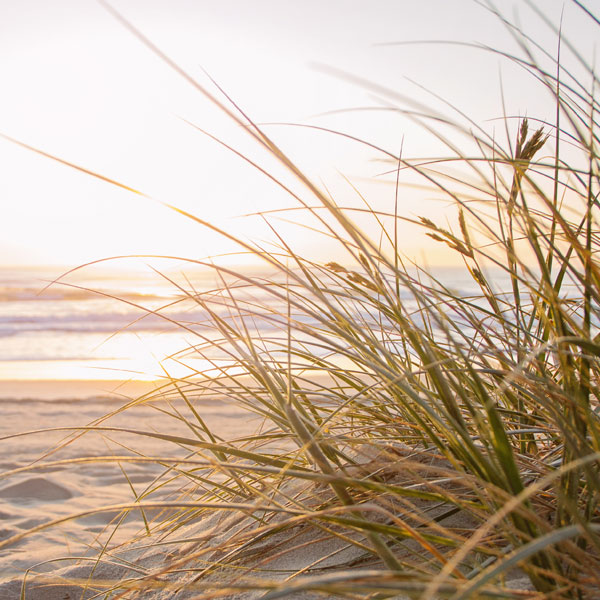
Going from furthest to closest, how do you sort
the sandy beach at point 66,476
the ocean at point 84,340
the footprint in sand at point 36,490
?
the ocean at point 84,340 → the footprint in sand at point 36,490 → the sandy beach at point 66,476

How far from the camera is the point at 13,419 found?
5078 mm

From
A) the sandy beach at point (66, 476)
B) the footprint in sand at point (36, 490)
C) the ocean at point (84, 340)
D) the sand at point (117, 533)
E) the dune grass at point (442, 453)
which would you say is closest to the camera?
the dune grass at point (442, 453)

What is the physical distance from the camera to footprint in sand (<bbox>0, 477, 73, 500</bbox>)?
113 inches

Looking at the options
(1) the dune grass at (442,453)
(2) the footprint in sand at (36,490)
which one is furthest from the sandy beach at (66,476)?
(1) the dune grass at (442,453)

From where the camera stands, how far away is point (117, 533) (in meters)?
2.42

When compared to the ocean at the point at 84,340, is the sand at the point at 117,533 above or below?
below

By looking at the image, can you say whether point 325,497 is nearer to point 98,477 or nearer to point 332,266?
point 332,266

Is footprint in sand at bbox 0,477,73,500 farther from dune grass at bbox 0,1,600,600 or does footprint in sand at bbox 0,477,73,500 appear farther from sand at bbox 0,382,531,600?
dune grass at bbox 0,1,600,600

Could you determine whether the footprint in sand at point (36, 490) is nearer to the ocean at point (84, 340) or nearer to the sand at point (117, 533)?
the sand at point (117, 533)

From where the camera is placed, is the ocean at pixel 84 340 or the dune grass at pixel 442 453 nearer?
the dune grass at pixel 442 453

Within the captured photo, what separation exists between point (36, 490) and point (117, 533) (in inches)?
30.9

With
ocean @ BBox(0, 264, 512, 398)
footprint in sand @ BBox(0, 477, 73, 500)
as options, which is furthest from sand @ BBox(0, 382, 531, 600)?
ocean @ BBox(0, 264, 512, 398)

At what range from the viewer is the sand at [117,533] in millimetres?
1067

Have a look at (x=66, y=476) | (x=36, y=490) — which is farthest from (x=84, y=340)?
(x=36, y=490)
